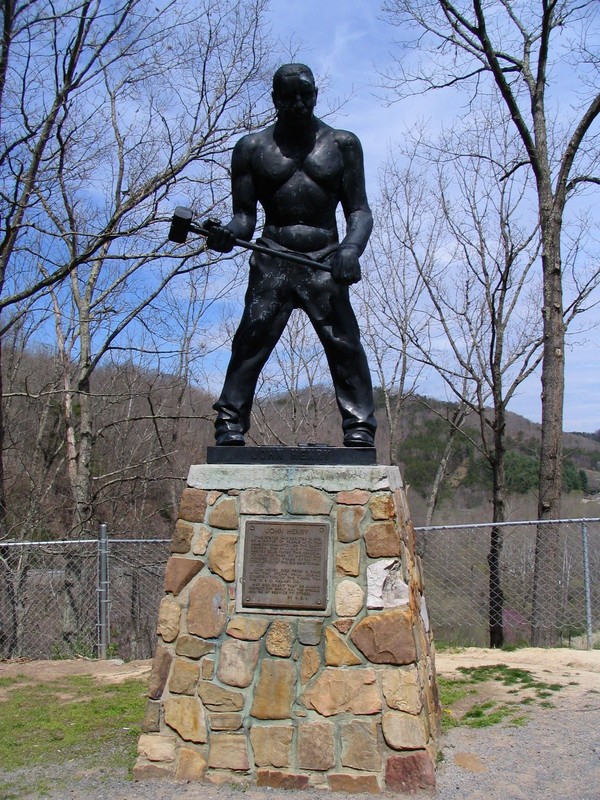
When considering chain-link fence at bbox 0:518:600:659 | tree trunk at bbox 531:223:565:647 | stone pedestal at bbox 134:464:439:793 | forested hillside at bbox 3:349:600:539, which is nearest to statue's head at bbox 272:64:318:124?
stone pedestal at bbox 134:464:439:793

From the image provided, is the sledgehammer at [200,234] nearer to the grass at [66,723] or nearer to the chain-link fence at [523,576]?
the grass at [66,723]

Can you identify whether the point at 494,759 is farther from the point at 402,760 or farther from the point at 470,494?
the point at 470,494

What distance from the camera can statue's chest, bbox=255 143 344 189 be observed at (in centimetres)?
388

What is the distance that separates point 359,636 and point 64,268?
23.5 ft

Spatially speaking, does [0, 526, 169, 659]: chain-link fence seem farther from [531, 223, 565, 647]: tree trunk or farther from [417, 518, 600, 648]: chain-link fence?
[531, 223, 565, 647]: tree trunk

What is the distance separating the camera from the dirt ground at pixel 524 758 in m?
3.21

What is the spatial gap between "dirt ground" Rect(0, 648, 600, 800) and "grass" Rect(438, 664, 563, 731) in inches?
2.4

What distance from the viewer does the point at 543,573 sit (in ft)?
26.8

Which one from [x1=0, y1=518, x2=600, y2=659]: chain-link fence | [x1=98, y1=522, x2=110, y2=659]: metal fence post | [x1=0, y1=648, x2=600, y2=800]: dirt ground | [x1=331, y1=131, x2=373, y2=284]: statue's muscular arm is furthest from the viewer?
[x1=0, y1=518, x2=600, y2=659]: chain-link fence

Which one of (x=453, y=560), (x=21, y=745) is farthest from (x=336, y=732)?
(x=453, y=560)

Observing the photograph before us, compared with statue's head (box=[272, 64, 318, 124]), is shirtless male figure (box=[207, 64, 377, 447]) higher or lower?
lower

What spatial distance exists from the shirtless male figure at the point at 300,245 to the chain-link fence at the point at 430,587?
11.1 ft

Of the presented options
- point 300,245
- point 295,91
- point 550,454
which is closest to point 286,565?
point 300,245

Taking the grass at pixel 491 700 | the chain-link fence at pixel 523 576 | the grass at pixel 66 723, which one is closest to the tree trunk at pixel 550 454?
the chain-link fence at pixel 523 576
